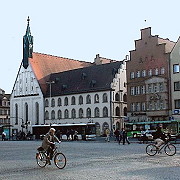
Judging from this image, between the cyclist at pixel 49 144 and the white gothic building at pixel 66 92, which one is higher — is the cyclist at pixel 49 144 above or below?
below

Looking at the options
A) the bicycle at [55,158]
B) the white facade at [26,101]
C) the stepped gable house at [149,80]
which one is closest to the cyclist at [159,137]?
the bicycle at [55,158]

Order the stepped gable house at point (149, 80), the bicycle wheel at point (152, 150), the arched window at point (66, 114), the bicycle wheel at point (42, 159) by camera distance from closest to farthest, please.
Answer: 1. the bicycle wheel at point (42, 159)
2. the bicycle wheel at point (152, 150)
3. the stepped gable house at point (149, 80)
4. the arched window at point (66, 114)

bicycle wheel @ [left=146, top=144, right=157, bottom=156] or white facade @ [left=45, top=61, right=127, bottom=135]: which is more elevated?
white facade @ [left=45, top=61, right=127, bottom=135]

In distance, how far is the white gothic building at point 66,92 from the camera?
80.9 meters

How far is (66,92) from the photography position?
8938 centimetres

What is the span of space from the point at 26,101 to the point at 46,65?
32.8 feet

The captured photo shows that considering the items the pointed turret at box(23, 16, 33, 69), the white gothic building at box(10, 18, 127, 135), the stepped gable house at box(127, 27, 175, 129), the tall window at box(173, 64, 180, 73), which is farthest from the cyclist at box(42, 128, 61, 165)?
the pointed turret at box(23, 16, 33, 69)

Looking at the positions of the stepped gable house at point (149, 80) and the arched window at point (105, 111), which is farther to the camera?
the arched window at point (105, 111)

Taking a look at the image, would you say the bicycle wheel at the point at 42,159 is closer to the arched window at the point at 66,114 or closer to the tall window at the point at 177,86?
the tall window at the point at 177,86

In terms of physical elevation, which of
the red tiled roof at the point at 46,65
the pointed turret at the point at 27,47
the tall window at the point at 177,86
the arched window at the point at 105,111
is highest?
the pointed turret at the point at 27,47

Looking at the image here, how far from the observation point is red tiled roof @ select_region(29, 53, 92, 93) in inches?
3794

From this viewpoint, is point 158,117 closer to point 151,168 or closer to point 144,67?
point 144,67

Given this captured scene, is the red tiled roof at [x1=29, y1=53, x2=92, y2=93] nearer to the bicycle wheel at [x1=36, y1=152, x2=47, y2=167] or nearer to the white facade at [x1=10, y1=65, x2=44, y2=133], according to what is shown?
the white facade at [x1=10, y1=65, x2=44, y2=133]

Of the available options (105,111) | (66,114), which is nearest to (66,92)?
(66,114)
